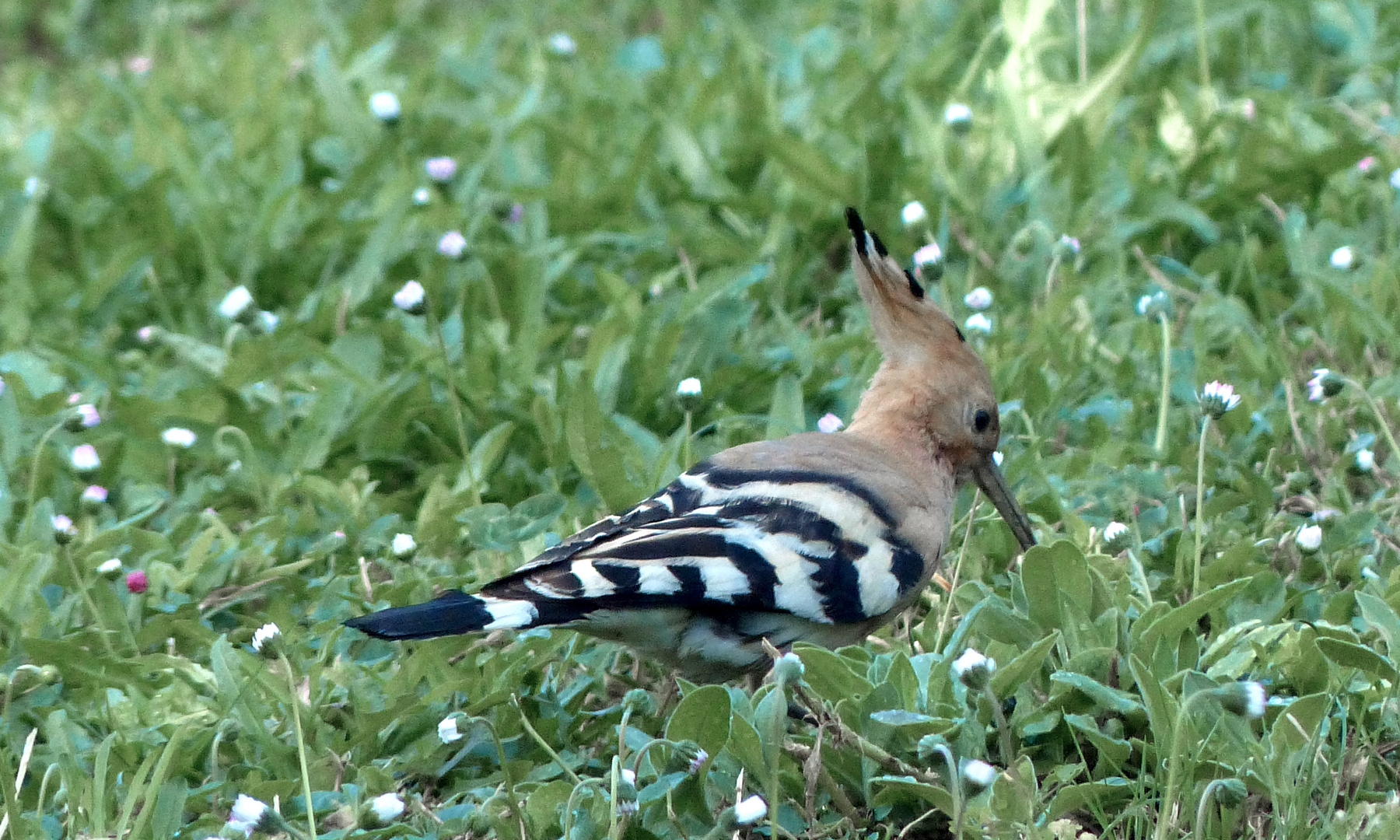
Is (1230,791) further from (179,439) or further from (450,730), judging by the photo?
(179,439)

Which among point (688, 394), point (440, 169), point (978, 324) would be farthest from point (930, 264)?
point (440, 169)

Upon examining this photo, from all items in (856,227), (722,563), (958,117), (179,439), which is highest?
(856,227)

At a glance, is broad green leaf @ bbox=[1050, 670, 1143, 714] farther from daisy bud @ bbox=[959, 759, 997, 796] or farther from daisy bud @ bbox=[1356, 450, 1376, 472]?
daisy bud @ bbox=[1356, 450, 1376, 472]

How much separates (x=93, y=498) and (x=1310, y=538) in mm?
2266

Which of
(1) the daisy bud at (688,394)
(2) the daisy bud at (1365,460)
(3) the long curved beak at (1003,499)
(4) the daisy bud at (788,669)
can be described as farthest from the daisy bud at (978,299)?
(4) the daisy bud at (788,669)

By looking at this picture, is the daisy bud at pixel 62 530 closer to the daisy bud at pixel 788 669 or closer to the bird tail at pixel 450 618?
the bird tail at pixel 450 618

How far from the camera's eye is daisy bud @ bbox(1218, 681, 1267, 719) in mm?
2189

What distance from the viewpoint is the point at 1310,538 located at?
3.05m

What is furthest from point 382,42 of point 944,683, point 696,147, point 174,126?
point 944,683

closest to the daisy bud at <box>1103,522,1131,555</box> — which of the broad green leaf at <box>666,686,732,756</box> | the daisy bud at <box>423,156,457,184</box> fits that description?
the broad green leaf at <box>666,686,732,756</box>

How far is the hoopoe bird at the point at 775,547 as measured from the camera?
2670 mm

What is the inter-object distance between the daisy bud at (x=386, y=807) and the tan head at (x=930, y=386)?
1189mm

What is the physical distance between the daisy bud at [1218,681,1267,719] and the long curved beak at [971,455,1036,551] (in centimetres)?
107

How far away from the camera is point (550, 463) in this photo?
3721 mm
